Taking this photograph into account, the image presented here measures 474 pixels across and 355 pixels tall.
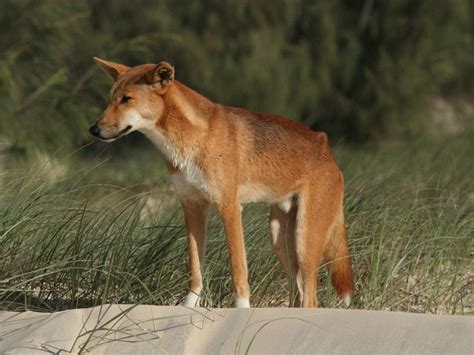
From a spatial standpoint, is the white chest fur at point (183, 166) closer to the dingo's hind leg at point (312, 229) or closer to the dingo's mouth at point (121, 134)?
the dingo's mouth at point (121, 134)

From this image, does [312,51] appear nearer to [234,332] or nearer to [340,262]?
[340,262]

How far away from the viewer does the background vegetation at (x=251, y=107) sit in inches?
239

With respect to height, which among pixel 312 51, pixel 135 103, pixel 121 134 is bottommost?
pixel 312 51

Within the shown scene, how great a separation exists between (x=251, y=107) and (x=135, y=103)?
11.3 metres

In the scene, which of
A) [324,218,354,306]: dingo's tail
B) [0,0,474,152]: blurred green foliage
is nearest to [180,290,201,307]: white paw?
[324,218,354,306]: dingo's tail

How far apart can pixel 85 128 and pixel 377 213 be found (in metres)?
5.56

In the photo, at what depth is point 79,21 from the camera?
15.3 metres

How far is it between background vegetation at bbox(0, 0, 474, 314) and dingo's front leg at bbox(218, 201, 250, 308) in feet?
0.96

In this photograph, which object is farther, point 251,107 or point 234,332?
point 251,107

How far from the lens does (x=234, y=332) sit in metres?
4.76

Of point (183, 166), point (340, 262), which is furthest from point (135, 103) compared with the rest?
point (340, 262)

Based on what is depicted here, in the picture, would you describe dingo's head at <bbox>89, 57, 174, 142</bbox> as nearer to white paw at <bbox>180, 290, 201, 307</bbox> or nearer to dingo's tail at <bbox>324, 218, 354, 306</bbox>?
white paw at <bbox>180, 290, 201, 307</bbox>

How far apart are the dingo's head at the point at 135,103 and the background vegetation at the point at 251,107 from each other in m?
0.69

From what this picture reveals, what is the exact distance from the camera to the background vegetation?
19.9 feet
